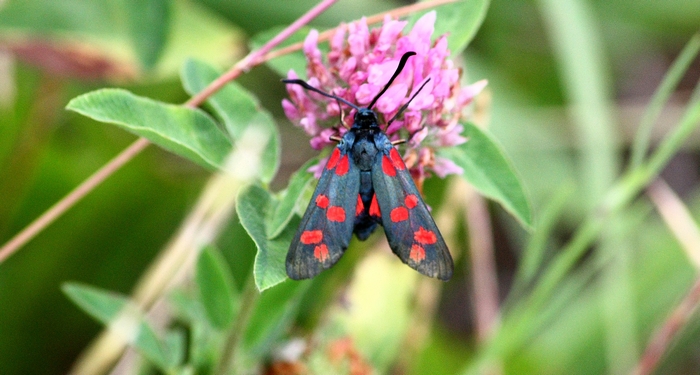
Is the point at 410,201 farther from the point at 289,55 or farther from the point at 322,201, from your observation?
Answer: the point at 289,55

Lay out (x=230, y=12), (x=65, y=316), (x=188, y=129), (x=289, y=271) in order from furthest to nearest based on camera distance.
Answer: (x=230, y=12)
(x=65, y=316)
(x=188, y=129)
(x=289, y=271)

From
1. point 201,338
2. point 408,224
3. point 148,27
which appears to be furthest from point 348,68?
point 148,27

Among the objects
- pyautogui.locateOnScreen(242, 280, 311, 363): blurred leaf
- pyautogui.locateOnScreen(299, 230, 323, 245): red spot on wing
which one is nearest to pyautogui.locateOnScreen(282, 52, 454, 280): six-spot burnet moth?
pyautogui.locateOnScreen(299, 230, 323, 245): red spot on wing

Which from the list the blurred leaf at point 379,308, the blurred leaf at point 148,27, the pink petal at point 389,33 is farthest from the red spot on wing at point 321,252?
the blurred leaf at point 148,27

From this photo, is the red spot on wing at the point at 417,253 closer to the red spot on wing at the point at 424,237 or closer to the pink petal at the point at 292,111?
the red spot on wing at the point at 424,237

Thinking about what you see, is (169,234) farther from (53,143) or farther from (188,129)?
(188,129)

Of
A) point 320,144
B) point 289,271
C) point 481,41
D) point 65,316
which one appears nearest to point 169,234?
point 65,316
